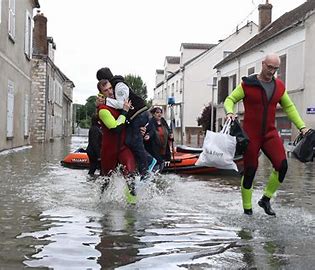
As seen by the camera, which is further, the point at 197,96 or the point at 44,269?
the point at 197,96

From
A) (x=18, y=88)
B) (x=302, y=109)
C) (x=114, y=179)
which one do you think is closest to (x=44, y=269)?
(x=114, y=179)

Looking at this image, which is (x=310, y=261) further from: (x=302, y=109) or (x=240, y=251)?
(x=302, y=109)

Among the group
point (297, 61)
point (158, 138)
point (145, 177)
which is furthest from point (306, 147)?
point (297, 61)

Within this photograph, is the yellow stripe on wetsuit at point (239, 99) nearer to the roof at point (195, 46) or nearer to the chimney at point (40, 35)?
the chimney at point (40, 35)

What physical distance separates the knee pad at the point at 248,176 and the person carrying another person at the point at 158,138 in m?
3.86

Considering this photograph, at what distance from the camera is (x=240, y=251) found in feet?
16.4

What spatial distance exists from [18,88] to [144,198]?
684 inches

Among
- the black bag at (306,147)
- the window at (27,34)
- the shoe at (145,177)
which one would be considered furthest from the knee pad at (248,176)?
the window at (27,34)

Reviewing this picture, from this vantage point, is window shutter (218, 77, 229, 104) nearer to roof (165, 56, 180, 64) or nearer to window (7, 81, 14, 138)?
window (7, 81, 14, 138)

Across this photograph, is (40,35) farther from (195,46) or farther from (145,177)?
(145,177)

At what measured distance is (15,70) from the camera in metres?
23.0

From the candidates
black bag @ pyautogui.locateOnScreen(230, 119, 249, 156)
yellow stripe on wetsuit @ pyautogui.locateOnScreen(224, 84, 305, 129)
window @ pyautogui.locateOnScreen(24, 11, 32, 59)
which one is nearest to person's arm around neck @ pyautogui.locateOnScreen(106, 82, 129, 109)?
yellow stripe on wetsuit @ pyautogui.locateOnScreen(224, 84, 305, 129)

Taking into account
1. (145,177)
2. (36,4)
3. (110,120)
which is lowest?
(145,177)

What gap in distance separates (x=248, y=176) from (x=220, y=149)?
473 millimetres
